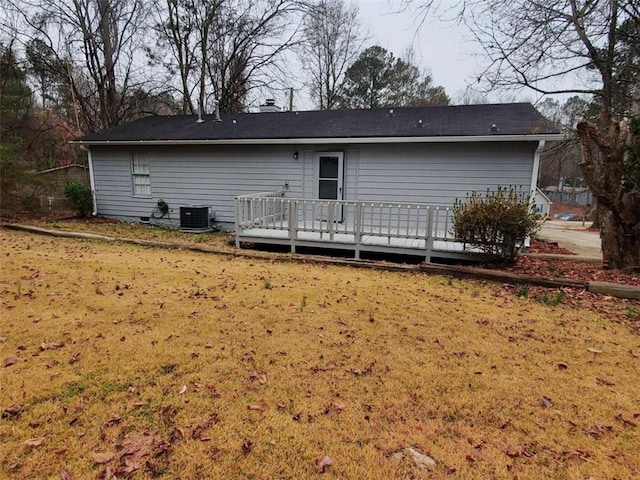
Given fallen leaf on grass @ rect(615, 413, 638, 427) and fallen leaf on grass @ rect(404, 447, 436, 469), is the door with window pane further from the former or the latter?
fallen leaf on grass @ rect(404, 447, 436, 469)

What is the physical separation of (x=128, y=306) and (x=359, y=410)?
2.95 m

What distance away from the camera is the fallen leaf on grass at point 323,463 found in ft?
6.50

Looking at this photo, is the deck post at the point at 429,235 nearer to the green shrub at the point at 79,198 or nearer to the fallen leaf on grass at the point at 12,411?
the fallen leaf on grass at the point at 12,411

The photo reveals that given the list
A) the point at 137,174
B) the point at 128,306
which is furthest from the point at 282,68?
the point at 128,306

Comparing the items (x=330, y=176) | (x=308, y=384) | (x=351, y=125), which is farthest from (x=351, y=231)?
(x=308, y=384)

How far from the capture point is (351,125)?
385 inches

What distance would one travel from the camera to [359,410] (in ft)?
8.19

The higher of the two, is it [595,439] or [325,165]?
[325,165]

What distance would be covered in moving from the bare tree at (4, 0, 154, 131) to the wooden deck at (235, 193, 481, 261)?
12.5 meters

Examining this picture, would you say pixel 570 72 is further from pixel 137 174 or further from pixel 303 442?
pixel 137 174

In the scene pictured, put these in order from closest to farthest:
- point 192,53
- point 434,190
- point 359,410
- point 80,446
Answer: point 80,446 < point 359,410 < point 434,190 < point 192,53

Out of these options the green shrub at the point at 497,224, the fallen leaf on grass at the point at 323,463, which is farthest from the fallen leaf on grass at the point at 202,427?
the green shrub at the point at 497,224

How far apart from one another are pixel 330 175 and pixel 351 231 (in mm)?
2437

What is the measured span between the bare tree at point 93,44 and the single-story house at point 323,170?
19.0 feet
